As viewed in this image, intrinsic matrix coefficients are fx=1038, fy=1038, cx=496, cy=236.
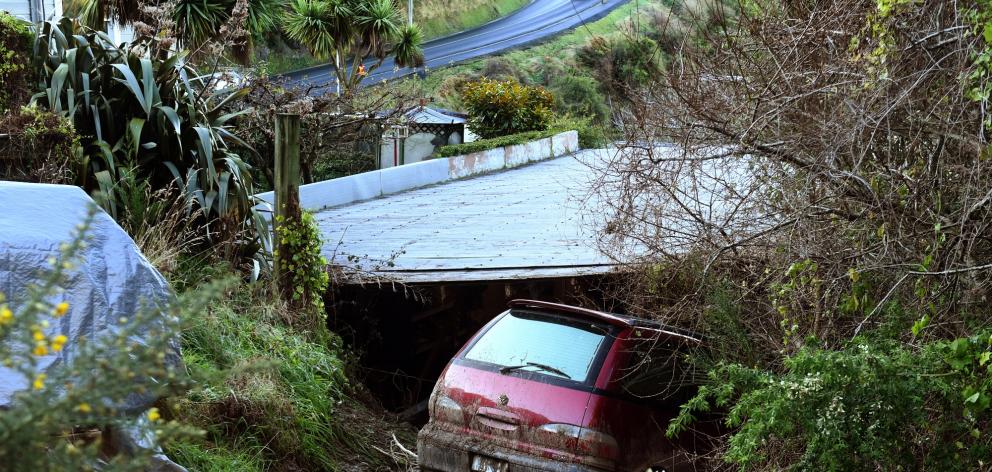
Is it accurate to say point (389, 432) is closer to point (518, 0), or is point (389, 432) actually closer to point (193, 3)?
point (193, 3)

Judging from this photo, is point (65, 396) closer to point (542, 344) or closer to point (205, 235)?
point (542, 344)

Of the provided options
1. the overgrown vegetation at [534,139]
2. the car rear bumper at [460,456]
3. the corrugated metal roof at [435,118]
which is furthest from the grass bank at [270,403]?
the corrugated metal roof at [435,118]

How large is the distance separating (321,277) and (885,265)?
5612 millimetres

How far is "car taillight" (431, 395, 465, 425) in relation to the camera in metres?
7.11

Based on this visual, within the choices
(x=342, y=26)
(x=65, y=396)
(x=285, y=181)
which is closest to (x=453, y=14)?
(x=342, y=26)

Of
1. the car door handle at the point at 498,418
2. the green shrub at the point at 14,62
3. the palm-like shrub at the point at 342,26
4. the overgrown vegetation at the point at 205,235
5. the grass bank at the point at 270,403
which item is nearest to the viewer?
the car door handle at the point at 498,418

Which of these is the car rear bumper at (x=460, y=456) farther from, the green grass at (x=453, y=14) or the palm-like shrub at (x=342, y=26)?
the green grass at (x=453, y=14)

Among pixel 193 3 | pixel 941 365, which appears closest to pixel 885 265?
pixel 941 365

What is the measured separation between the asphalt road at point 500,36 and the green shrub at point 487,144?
1583 cm

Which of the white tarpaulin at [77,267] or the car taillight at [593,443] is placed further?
the car taillight at [593,443]

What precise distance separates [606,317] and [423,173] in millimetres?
11815

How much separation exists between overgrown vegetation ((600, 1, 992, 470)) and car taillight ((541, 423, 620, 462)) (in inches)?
20.0

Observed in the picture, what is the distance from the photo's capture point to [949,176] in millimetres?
5719

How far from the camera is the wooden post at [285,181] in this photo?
9469 mm
